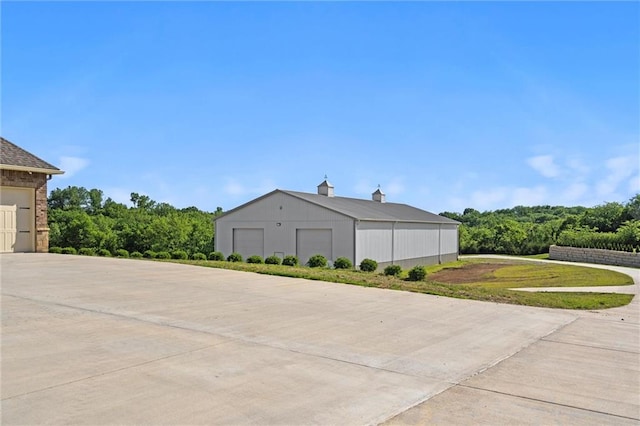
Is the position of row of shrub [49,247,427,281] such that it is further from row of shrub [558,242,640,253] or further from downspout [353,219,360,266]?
row of shrub [558,242,640,253]

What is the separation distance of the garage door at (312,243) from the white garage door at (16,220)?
1334cm

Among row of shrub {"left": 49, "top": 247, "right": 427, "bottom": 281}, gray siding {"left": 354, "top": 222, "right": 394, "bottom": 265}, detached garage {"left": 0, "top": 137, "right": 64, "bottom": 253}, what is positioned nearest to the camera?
detached garage {"left": 0, "top": 137, "right": 64, "bottom": 253}

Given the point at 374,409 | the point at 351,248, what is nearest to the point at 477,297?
the point at 374,409

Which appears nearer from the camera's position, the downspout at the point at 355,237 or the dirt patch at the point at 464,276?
the dirt patch at the point at 464,276

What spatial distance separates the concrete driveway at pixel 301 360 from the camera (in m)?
4.28

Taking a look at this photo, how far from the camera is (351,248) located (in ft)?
84.7

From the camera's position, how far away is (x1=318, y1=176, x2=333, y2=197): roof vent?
33.7 m

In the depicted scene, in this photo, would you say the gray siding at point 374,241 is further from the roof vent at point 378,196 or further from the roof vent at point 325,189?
the roof vent at point 378,196

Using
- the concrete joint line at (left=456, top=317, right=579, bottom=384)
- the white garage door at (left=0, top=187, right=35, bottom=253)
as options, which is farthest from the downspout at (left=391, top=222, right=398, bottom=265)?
the concrete joint line at (left=456, top=317, right=579, bottom=384)

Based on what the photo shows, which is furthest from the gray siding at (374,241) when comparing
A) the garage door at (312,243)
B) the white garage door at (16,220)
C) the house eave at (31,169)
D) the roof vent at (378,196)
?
the white garage door at (16,220)

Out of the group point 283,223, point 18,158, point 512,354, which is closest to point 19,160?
point 18,158

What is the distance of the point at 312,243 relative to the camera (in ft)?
90.7

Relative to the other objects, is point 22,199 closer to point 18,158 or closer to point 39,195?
point 39,195

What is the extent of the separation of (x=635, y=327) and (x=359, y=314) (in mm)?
4460
